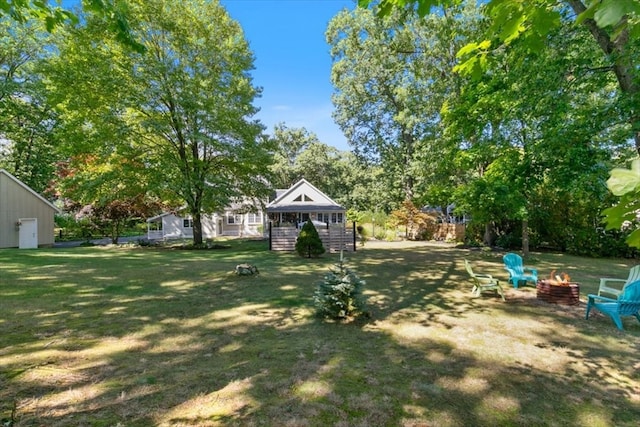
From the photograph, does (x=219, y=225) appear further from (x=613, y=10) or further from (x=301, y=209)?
(x=613, y=10)

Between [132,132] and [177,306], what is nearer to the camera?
[177,306]

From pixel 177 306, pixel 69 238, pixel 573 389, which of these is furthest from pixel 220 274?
pixel 69 238

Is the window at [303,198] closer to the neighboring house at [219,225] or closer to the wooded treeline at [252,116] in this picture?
the neighboring house at [219,225]

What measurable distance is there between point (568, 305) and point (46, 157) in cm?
3581

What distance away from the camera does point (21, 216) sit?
19.9m

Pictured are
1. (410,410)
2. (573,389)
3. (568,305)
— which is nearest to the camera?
(410,410)

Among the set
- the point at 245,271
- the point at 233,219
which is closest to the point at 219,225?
the point at 233,219

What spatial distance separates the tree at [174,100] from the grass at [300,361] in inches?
435

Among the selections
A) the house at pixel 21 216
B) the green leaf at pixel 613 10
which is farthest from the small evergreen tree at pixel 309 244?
the house at pixel 21 216

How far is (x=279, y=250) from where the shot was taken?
17500 millimetres

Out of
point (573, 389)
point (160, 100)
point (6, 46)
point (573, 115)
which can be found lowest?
point (573, 389)

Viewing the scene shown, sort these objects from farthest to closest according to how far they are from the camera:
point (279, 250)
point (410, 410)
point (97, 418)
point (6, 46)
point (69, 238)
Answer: point (69, 238), point (6, 46), point (279, 250), point (410, 410), point (97, 418)

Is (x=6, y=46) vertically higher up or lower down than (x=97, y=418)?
higher up

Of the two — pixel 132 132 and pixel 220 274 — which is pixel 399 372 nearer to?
pixel 220 274
